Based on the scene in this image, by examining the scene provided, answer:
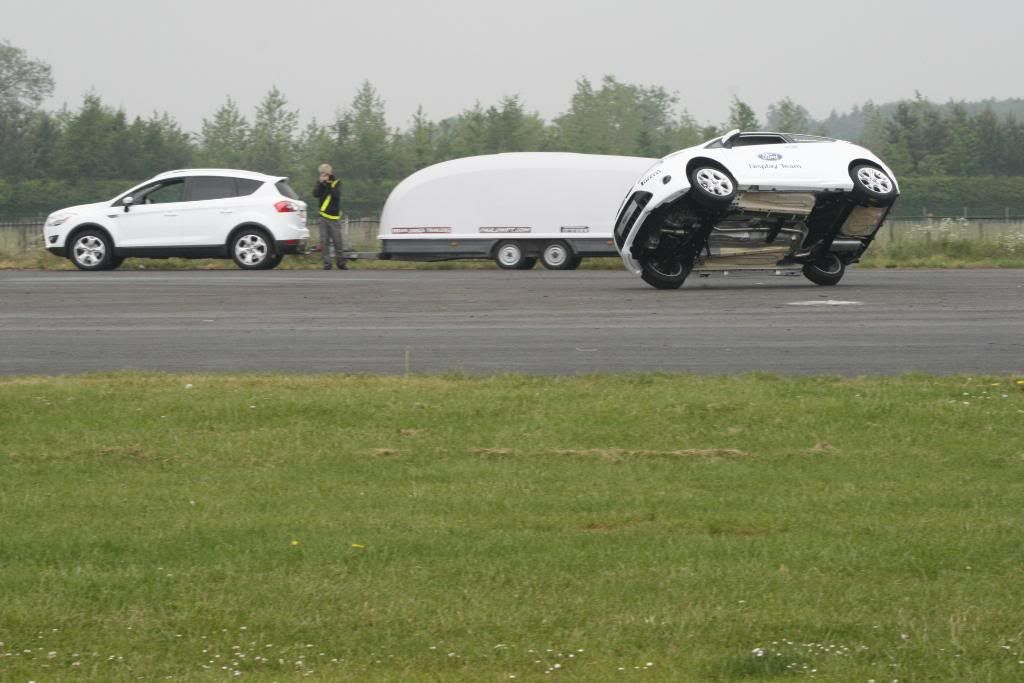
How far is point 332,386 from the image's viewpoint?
11.0m

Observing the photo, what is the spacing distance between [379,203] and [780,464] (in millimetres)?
52037

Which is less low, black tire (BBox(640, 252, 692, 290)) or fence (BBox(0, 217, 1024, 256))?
fence (BBox(0, 217, 1024, 256))

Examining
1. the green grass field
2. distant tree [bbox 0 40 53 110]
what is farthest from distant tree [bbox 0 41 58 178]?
the green grass field

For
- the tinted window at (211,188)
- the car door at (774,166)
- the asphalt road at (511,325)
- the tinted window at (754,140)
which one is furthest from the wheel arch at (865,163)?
the tinted window at (211,188)

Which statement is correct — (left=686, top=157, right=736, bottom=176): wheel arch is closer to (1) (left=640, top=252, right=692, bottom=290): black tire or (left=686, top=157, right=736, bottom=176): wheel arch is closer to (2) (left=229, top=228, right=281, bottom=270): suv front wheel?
(1) (left=640, top=252, right=692, bottom=290): black tire

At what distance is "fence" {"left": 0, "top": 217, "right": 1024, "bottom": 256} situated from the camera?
3647 cm

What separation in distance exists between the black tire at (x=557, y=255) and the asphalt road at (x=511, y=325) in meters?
6.06

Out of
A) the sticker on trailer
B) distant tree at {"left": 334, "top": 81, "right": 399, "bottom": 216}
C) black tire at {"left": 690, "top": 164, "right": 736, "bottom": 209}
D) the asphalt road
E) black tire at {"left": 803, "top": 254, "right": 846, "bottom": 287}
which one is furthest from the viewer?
distant tree at {"left": 334, "top": 81, "right": 399, "bottom": 216}

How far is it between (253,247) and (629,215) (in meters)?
8.92

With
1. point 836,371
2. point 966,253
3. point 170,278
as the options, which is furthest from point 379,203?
point 836,371

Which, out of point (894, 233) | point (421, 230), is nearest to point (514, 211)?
point (421, 230)

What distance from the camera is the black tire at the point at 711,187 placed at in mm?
20417

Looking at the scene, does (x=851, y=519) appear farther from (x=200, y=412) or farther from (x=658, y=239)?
(x=658, y=239)

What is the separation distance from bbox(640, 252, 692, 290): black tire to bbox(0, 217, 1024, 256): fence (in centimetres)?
1519
